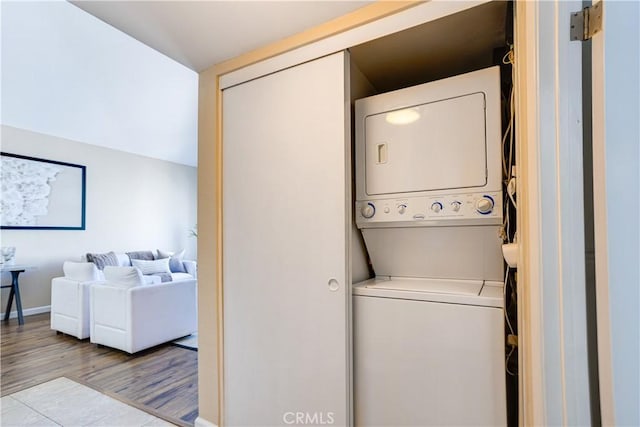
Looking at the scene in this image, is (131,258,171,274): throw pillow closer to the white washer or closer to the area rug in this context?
the area rug

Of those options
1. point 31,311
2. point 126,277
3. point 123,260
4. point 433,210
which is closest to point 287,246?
point 433,210

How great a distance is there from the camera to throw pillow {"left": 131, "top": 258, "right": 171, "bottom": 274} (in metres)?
4.89

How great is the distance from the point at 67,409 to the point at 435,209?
8.62ft

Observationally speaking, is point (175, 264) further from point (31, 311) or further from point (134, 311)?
point (134, 311)

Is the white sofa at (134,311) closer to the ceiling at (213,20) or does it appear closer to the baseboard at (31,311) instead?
the baseboard at (31,311)

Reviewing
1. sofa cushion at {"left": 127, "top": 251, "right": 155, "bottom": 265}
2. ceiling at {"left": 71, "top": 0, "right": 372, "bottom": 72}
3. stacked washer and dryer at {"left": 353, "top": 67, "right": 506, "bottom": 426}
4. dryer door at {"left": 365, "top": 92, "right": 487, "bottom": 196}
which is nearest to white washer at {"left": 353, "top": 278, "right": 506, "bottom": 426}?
stacked washer and dryer at {"left": 353, "top": 67, "right": 506, "bottom": 426}

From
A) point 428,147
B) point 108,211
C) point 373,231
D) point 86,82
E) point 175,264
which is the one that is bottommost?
point 175,264

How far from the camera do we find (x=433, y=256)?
1.59 metres

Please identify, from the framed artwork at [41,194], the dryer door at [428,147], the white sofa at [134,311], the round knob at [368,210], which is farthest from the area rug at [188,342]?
the framed artwork at [41,194]

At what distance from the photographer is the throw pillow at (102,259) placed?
460cm

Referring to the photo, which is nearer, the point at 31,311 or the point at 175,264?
the point at 31,311

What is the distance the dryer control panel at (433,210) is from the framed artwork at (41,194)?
505 cm

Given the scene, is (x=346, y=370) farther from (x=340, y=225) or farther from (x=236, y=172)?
(x=236, y=172)

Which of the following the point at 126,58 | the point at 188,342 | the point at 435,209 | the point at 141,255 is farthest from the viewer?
the point at 141,255
